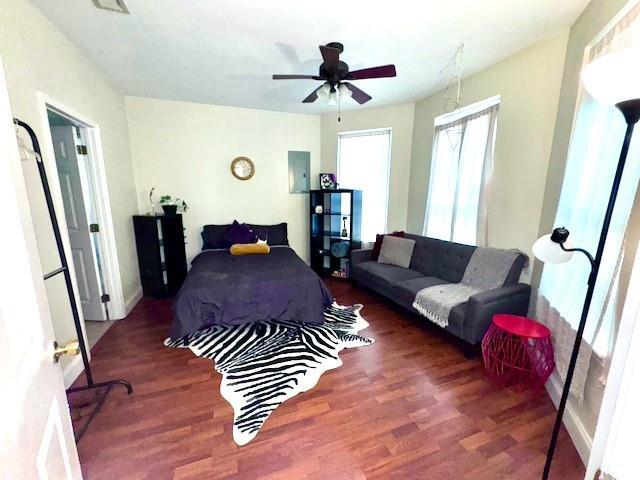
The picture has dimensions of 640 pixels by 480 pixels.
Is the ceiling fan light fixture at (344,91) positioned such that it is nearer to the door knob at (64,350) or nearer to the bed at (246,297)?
the bed at (246,297)

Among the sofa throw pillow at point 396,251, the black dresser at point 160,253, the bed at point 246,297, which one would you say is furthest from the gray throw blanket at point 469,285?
the black dresser at point 160,253

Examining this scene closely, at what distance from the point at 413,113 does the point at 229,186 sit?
2917 millimetres

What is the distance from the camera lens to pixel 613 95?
38.8 inches

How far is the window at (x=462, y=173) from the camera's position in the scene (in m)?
2.78

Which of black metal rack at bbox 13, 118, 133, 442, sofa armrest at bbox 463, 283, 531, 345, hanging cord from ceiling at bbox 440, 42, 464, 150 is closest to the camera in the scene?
black metal rack at bbox 13, 118, 133, 442

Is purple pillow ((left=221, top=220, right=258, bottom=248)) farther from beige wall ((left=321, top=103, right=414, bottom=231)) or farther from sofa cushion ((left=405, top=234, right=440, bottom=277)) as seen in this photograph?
sofa cushion ((left=405, top=234, right=440, bottom=277))

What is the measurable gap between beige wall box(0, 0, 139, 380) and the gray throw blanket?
2.97 m

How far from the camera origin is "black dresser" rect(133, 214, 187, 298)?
3.38m

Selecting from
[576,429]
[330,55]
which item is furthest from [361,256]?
[576,429]

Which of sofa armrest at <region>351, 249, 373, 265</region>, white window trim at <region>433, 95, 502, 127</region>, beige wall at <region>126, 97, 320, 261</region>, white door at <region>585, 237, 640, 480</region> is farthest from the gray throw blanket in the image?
beige wall at <region>126, 97, 320, 261</region>

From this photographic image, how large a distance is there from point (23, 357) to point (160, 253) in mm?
3135

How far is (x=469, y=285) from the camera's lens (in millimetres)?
2754

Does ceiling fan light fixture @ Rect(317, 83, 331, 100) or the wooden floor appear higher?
ceiling fan light fixture @ Rect(317, 83, 331, 100)

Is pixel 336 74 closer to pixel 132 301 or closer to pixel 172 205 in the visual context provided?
pixel 172 205
